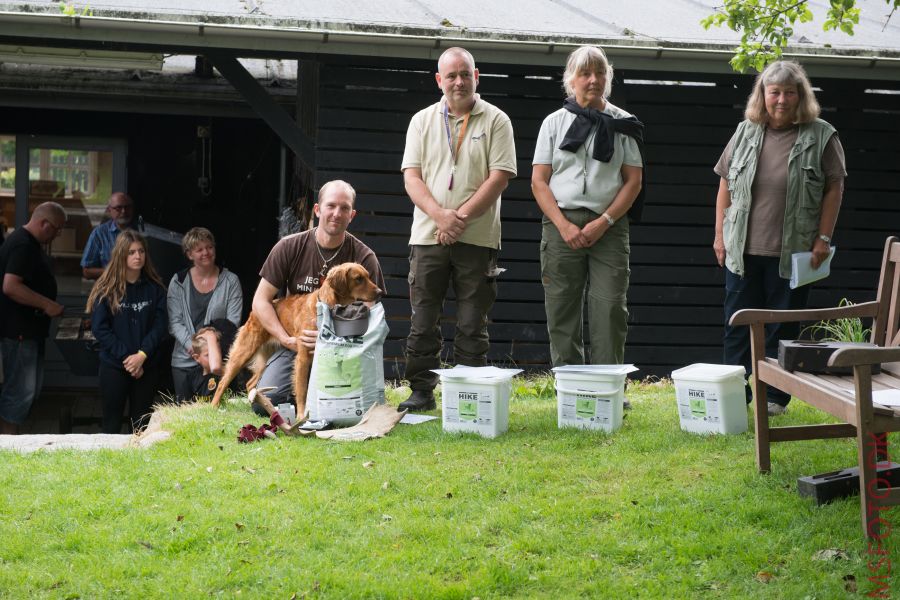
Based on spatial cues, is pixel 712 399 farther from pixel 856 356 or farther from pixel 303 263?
pixel 303 263

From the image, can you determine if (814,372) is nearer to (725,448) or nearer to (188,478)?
(725,448)

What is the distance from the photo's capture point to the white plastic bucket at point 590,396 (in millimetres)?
4906

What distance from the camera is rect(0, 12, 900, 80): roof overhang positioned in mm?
6652

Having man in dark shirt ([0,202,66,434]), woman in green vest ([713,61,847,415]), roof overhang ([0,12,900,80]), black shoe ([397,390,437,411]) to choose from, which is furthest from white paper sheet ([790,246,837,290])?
man in dark shirt ([0,202,66,434])

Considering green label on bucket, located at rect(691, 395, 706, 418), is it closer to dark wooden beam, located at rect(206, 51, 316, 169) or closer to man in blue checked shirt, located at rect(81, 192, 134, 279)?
dark wooden beam, located at rect(206, 51, 316, 169)

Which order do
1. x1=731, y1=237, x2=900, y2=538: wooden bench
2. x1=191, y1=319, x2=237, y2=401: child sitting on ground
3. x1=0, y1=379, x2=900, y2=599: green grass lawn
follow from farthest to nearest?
1. x1=191, y1=319, x2=237, y2=401: child sitting on ground
2. x1=731, y1=237, x2=900, y2=538: wooden bench
3. x1=0, y1=379, x2=900, y2=599: green grass lawn

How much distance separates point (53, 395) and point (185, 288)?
3.47 metres

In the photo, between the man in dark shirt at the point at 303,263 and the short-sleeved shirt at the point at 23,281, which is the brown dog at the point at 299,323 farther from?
the short-sleeved shirt at the point at 23,281

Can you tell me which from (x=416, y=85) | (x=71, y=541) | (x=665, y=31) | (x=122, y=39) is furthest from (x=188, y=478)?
(x=665, y=31)

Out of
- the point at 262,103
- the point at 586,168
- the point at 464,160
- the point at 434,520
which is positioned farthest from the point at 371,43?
the point at 434,520

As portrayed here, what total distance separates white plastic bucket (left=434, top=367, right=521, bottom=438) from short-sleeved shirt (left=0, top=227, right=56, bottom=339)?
4.17m

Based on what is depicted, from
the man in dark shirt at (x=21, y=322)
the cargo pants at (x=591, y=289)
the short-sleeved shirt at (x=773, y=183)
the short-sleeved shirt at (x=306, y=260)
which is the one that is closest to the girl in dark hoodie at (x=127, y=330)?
the man in dark shirt at (x=21, y=322)

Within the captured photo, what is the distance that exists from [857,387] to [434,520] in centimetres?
156

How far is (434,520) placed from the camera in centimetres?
372
